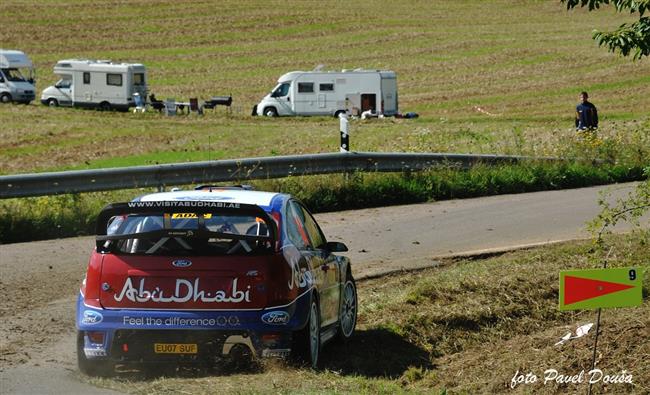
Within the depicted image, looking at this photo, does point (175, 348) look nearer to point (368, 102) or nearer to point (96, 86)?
point (368, 102)

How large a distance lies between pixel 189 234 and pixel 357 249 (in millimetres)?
7020

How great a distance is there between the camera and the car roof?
9880 mm

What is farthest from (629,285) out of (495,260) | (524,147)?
(524,147)

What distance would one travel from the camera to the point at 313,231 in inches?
434

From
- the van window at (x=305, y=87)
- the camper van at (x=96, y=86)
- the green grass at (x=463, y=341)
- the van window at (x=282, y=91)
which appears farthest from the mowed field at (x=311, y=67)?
the green grass at (x=463, y=341)

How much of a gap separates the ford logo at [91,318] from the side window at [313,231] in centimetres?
215

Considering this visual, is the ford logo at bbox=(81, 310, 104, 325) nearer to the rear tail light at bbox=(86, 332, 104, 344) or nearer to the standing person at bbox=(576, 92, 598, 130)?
the rear tail light at bbox=(86, 332, 104, 344)

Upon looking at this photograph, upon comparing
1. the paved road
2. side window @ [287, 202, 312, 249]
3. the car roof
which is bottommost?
the paved road

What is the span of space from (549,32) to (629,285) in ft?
229

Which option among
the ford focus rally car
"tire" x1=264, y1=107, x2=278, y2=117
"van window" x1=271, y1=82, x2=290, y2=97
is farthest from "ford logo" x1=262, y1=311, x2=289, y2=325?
"van window" x1=271, y1=82, x2=290, y2=97

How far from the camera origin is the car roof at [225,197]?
32.4 ft

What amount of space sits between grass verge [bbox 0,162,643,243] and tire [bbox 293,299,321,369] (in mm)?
7993

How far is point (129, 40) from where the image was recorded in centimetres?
7544
